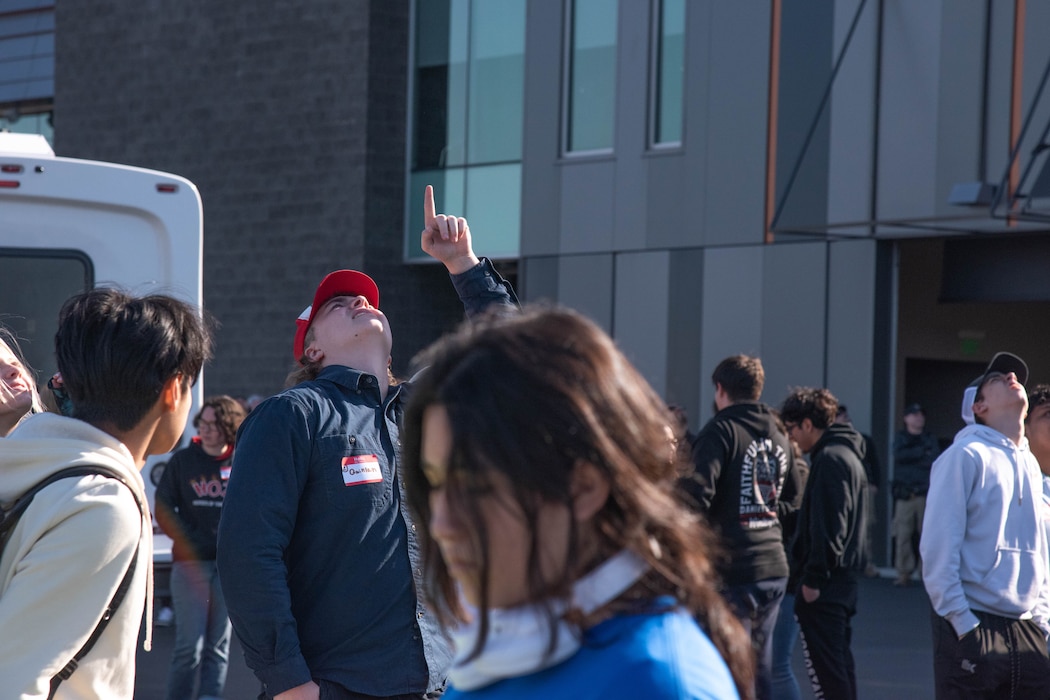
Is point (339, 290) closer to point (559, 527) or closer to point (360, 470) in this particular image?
point (360, 470)

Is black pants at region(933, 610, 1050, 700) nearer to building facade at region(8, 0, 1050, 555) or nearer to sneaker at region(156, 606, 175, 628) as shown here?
sneaker at region(156, 606, 175, 628)

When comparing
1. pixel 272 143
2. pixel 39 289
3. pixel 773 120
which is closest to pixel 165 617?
pixel 39 289

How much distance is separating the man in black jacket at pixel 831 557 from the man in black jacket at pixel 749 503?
243 mm

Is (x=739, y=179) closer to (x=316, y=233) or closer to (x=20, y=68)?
(x=316, y=233)

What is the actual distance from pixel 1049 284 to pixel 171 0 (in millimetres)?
15990

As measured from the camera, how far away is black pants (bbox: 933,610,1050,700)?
4.89m

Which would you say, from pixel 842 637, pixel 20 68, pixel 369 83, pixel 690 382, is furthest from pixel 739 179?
pixel 20 68

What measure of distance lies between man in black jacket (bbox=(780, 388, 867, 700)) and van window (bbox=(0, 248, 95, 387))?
3.90 meters

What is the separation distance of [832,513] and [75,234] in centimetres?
413

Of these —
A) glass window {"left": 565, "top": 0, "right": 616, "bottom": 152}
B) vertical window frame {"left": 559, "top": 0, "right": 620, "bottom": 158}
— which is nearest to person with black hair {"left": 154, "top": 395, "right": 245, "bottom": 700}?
glass window {"left": 565, "top": 0, "right": 616, "bottom": 152}

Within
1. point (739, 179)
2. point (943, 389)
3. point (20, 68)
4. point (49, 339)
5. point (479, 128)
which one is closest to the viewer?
point (49, 339)

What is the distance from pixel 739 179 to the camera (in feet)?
53.3

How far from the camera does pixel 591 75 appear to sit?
1803 centimetres

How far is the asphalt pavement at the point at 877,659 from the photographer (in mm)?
8266
